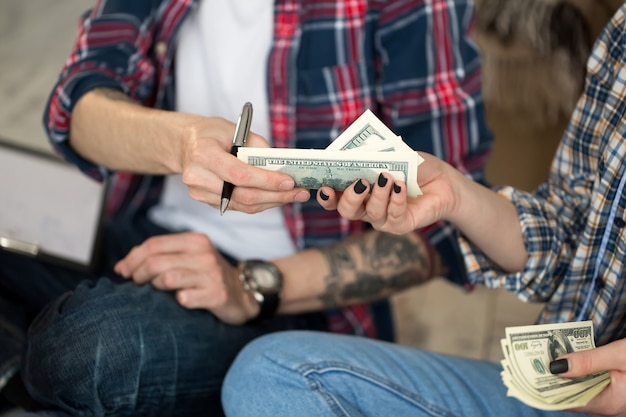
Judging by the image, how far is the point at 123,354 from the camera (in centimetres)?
106

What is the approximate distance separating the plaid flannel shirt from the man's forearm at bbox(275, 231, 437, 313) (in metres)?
0.24

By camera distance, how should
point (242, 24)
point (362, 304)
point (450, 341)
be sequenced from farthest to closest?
point (450, 341) < point (362, 304) < point (242, 24)

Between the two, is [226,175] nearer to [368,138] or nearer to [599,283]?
[368,138]

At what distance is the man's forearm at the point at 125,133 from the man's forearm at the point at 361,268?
31 cm

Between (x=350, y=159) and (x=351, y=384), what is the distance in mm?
306

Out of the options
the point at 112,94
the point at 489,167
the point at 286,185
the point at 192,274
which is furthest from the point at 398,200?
the point at 489,167

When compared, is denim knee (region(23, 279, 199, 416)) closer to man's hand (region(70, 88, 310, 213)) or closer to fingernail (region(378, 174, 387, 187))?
man's hand (region(70, 88, 310, 213))

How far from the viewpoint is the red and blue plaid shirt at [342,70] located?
1.28 meters

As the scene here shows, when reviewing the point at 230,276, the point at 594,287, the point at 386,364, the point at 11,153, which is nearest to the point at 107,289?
the point at 230,276

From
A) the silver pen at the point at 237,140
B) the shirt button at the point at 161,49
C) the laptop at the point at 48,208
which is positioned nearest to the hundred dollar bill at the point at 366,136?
the silver pen at the point at 237,140

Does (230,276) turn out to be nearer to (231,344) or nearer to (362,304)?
(231,344)

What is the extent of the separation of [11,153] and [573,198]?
3.57 feet

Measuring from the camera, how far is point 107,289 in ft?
3.74

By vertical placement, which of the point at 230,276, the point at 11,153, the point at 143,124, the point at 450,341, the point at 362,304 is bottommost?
the point at 450,341
